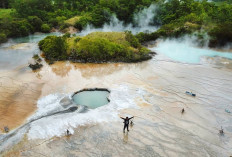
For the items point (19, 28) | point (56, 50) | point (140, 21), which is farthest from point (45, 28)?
point (140, 21)

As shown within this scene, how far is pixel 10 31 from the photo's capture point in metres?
32.1

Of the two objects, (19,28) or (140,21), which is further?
(140,21)

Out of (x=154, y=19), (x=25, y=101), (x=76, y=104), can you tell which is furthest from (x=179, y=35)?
(x=25, y=101)

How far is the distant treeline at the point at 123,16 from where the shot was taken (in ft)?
98.5

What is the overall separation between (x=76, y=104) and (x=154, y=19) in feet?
103

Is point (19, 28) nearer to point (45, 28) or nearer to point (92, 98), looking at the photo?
point (45, 28)

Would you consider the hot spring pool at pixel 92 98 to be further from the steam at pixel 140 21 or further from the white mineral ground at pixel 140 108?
the steam at pixel 140 21

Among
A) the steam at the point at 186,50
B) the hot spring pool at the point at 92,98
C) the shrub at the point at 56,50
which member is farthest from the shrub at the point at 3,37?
the steam at the point at 186,50

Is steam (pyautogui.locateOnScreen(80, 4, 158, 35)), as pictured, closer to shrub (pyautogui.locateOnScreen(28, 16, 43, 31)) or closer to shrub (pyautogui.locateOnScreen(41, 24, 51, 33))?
shrub (pyautogui.locateOnScreen(41, 24, 51, 33))

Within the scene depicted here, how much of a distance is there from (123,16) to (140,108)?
30377mm

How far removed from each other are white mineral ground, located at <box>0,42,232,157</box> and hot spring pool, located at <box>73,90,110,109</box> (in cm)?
85

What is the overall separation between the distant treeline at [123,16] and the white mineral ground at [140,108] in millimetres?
9233

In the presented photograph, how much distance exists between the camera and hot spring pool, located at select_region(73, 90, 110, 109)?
49.9 ft

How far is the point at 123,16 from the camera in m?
41.1
